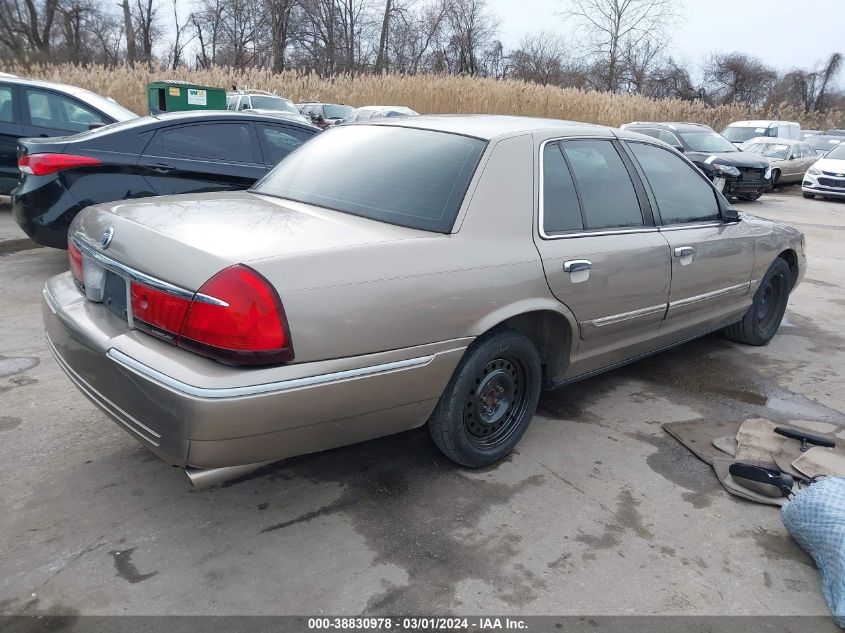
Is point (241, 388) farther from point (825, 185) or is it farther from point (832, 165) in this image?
point (832, 165)

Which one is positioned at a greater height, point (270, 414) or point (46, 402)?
point (270, 414)

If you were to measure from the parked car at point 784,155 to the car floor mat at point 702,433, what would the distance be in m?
16.7

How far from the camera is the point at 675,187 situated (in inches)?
167

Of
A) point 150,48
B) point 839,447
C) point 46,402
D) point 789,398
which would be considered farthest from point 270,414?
point 150,48

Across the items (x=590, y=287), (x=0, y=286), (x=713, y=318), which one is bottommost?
(x=0, y=286)

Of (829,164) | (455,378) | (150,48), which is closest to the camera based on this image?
(455,378)

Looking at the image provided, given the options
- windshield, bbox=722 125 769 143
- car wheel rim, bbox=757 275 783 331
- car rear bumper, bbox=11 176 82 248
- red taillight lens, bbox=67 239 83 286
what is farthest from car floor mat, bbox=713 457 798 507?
windshield, bbox=722 125 769 143

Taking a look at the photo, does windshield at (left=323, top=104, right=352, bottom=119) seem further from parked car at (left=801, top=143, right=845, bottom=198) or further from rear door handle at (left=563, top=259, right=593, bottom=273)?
rear door handle at (left=563, top=259, right=593, bottom=273)

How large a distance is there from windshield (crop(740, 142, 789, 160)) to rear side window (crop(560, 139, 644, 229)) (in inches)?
674

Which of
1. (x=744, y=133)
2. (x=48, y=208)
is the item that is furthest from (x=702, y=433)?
(x=744, y=133)

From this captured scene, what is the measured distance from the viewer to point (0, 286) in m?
5.85

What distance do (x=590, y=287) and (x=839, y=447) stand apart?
5.31 ft

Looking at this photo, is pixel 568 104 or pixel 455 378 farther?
pixel 568 104

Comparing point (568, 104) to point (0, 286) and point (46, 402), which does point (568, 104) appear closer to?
point (0, 286)
